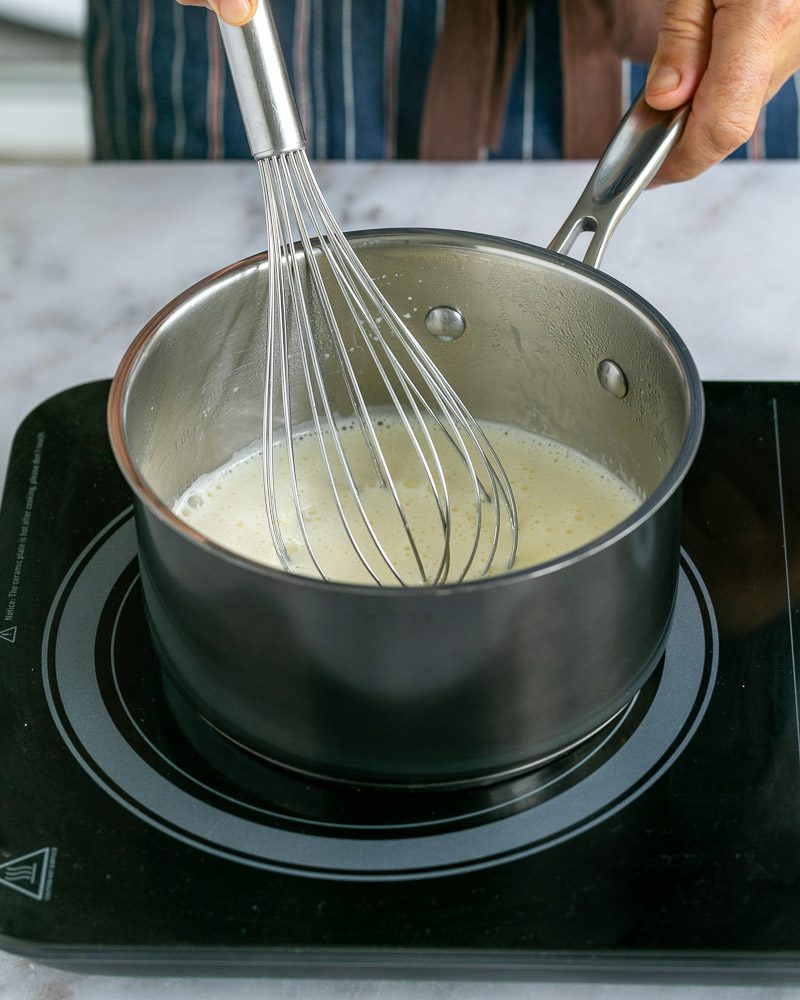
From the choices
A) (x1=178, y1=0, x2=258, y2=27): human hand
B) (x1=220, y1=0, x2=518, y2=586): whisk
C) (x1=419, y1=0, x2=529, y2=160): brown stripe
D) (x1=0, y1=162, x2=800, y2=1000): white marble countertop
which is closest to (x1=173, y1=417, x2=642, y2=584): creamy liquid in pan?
(x1=220, y1=0, x2=518, y2=586): whisk

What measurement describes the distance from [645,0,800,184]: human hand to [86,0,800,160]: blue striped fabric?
0.38m

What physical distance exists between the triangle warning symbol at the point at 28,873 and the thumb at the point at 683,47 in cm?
47

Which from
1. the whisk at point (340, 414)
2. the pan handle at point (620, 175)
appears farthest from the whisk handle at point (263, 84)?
the pan handle at point (620, 175)

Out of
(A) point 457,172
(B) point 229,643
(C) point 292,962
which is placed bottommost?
(C) point 292,962

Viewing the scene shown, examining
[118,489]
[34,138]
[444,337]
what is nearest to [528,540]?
[444,337]

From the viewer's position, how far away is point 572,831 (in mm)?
535

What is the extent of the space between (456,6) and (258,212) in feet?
0.82

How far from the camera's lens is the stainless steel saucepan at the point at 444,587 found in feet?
1.51

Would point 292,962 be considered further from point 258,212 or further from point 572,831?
point 258,212

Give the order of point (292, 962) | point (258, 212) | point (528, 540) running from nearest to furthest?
point (292, 962)
point (528, 540)
point (258, 212)

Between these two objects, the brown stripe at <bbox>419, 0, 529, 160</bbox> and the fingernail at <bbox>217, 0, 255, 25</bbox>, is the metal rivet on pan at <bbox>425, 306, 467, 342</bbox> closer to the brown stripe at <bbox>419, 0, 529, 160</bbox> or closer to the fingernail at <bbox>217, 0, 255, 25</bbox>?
the fingernail at <bbox>217, 0, 255, 25</bbox>

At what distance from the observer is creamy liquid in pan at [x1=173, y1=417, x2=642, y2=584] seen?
25.8 inches

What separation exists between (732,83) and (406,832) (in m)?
0.41

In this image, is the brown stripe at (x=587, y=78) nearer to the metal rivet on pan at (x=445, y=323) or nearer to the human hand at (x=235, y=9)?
the metal rivet on pan at (x=445, y=323)
